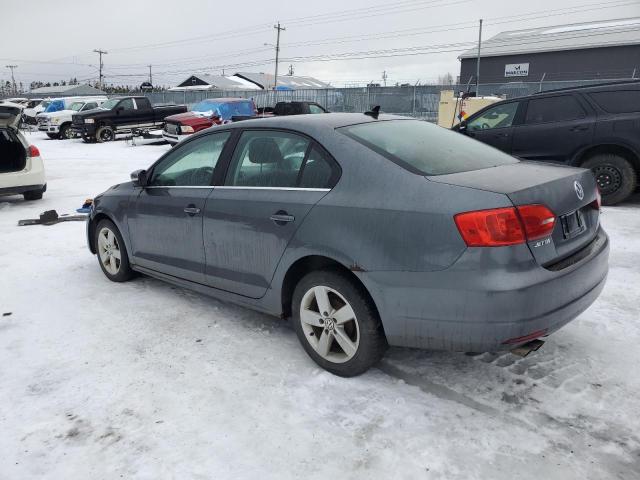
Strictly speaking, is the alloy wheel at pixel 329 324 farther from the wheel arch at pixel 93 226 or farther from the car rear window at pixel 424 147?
the wheel arch at pixel 93 226

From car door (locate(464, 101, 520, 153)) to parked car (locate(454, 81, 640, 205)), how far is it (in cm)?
2

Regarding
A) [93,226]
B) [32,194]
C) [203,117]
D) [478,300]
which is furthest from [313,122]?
[203,117]

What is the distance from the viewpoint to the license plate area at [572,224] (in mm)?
2840

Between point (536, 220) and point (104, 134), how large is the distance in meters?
22.5

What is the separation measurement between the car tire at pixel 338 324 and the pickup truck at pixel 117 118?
21252 millimetres

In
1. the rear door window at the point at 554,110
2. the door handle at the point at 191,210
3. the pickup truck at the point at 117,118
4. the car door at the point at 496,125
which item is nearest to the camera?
the door handle at the point at 191,210

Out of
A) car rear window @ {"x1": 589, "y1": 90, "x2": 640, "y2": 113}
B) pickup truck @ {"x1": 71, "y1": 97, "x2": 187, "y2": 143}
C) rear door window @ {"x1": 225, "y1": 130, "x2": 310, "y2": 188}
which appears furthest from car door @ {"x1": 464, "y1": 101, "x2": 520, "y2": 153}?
pickup truck @ {"x1": 71, "y1": 97, "x2": 187, "y2": 143}

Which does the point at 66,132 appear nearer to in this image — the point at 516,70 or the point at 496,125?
the point at 496,125

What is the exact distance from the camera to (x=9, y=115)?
8.30 meters

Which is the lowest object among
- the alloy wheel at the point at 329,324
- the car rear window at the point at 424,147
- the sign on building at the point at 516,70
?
the alloy wheel at the point at 329,324

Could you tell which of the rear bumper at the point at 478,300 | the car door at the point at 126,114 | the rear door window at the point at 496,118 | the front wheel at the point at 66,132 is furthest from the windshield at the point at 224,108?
the rear bumper at the point at 478,300

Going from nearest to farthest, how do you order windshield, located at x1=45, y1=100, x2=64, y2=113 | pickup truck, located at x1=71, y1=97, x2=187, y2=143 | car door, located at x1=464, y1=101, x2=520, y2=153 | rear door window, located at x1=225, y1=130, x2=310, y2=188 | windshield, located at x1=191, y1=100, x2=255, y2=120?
rear door window, located at x1=225, y1=130, x2=310, y2=188
car door, located at x1=464, y1=101, x2=520, y2=153
windshield, located at x1=191, y1=100, x2=255, y2=120
pickup truck, located at x1=71, y1=97, x2=187, y2=143
windshield, located at x1=45, y1=100, x2=64, y2=113

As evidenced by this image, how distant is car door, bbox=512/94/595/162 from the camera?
7750 mm

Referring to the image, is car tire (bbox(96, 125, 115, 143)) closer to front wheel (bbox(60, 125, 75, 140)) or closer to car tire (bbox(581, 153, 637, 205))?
front wheel (bbox(60, 125, 75, 140))
